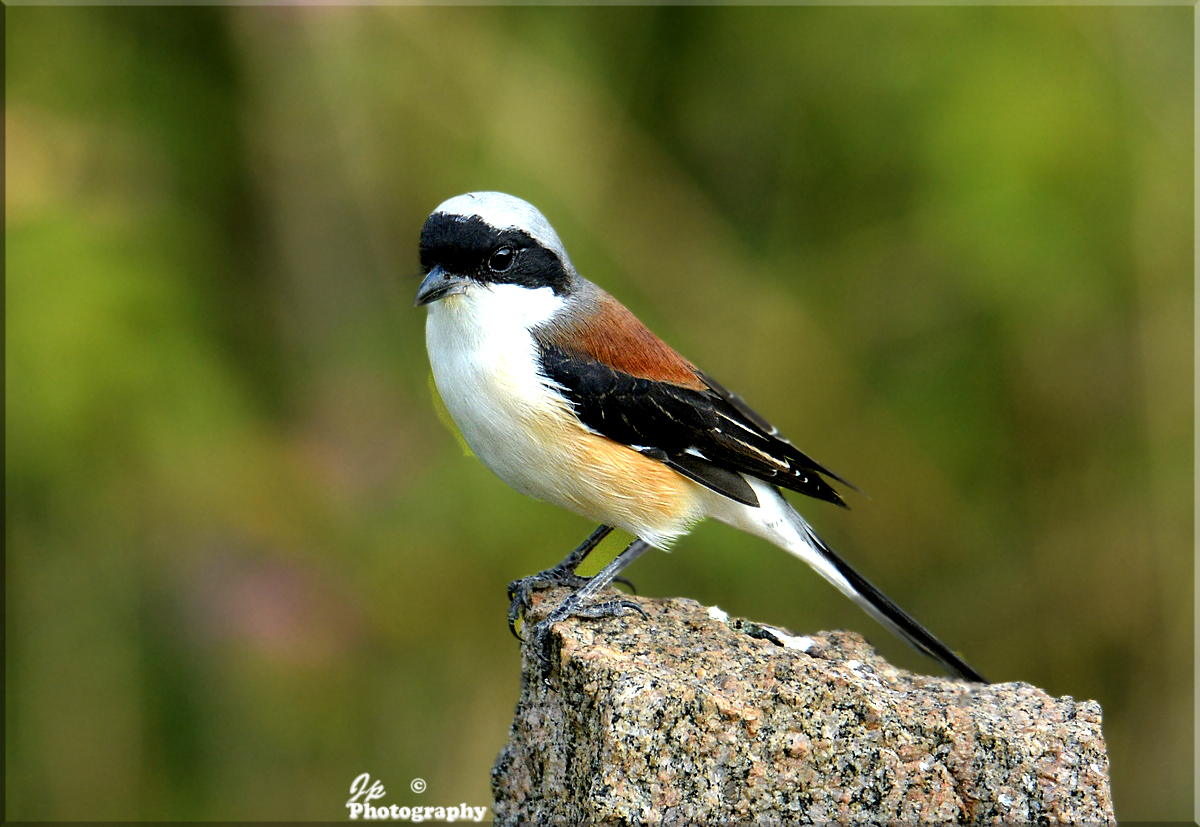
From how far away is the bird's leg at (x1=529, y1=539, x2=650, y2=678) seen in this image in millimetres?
3418

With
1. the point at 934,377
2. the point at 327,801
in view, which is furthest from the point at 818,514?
the point at 327,801

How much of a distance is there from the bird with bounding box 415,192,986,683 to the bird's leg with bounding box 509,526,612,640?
11 millimetres

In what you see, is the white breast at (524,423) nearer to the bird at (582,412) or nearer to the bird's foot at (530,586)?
the bird at (582,412)

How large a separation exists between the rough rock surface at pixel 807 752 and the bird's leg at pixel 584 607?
32 cm

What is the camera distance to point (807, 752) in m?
2.88

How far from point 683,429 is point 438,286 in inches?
41.7

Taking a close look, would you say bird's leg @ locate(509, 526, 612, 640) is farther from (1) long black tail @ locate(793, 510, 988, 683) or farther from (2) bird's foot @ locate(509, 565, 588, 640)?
(1) long black tail @ locate(793, 510, 988, 683)

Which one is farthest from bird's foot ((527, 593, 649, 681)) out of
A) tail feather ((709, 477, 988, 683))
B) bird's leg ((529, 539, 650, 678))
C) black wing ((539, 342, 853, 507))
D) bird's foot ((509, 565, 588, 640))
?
tail feather ((709, 477, 988, 683))

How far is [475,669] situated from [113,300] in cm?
258

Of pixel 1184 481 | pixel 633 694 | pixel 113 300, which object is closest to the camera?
pixel 633 694

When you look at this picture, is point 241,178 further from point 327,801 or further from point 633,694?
point 633,694

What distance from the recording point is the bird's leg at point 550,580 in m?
4.03

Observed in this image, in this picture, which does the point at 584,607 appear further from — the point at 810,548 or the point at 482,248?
the point at 482,248

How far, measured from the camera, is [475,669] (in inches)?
215
